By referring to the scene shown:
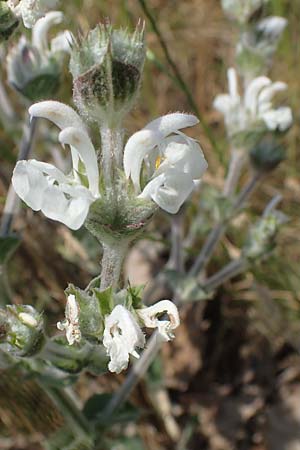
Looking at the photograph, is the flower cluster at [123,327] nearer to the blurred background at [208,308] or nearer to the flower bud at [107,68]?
the flower bud at [107,68]

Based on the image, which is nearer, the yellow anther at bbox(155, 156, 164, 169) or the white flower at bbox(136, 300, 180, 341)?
the white flower at bbox(136, 300, 180, 341)

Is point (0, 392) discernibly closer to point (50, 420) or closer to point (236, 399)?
point (50, 420)

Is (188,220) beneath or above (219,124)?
beneath

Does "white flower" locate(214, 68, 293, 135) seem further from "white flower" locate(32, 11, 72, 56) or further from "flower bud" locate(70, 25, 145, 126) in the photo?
"flower bud" locate(70, 25, 145, 126)

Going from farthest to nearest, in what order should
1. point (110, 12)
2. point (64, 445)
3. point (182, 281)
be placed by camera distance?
point (110, 12)
point (182, 281)
point (64, 445)

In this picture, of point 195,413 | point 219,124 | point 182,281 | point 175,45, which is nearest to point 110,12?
point 175,45

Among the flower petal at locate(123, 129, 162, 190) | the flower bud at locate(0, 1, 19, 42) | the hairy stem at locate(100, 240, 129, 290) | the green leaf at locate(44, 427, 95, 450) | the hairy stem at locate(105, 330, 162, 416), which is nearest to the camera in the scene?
the flower petal at locate(123, 129, 162, 190)

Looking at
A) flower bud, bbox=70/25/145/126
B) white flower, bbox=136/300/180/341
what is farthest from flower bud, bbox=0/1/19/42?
white flower, bbox=136/300/180/341

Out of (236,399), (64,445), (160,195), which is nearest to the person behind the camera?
(160,195)
